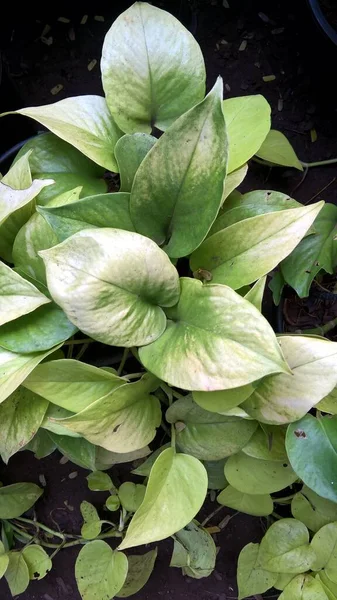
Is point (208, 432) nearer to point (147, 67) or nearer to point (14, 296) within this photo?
point (14, 296)

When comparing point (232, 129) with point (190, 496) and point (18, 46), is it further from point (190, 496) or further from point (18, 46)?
point (18, 46)

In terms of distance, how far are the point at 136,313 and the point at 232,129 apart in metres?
0.29

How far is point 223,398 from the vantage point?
582 millimetres

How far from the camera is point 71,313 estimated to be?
1.72ft

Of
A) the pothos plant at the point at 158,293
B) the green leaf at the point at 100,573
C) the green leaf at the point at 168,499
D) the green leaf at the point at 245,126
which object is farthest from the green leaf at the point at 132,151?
the green leaf at the point at 100,573

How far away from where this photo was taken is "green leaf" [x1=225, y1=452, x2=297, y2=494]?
29.5 inches

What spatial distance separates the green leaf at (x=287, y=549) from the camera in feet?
2.75

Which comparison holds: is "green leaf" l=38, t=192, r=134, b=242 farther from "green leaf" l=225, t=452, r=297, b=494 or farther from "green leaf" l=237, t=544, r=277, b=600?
"green leaf" l=237, t=544, r=277, b=600

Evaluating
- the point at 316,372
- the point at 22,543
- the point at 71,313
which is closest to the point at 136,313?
the point at 71,313

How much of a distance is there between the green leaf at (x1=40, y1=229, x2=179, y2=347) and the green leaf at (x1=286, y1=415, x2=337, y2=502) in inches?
8.5

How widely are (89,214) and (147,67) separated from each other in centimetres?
22

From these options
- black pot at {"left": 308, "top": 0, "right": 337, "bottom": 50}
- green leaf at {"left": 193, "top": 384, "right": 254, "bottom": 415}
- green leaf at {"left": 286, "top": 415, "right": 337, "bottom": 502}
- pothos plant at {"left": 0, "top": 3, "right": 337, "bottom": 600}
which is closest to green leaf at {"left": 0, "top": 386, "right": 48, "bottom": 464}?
pothos plant at {"left": 0, "top": 3, "right": 337, "bottom": 600}

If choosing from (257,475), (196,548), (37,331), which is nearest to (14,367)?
(37,331)

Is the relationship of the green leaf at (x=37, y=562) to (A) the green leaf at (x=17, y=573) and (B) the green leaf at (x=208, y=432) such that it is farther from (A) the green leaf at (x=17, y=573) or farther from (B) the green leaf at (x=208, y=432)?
(B) the green leaf at (x=208, y=432)
